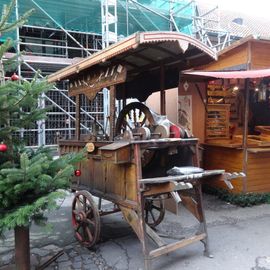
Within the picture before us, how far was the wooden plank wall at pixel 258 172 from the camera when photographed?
22.9 feet

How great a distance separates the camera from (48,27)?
11148 mm

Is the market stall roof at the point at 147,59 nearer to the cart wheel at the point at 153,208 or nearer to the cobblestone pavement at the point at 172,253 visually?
the cart wheel at the point at 153,208

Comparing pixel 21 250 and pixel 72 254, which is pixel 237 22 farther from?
pixel 21 250

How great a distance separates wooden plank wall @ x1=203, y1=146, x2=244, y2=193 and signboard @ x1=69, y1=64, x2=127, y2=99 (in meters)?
3.81

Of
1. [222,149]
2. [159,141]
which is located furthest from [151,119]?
[222,149]

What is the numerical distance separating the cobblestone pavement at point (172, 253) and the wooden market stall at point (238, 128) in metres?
1.02

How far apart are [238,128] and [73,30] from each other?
22.7ft

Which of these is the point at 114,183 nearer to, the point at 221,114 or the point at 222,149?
the point at 222,149

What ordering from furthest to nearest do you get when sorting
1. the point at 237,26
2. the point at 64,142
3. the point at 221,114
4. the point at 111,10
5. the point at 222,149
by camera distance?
the point at 237,26, the point at 111,10, the point at 221,114, the point at 222,149, the point at 64,142

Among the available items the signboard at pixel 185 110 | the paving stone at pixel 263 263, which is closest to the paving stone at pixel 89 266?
the paving stone at pixel 263 263

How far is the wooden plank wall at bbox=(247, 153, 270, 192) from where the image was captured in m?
6.97

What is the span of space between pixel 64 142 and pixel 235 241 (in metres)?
3.22

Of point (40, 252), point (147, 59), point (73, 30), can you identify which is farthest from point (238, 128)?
point (73, 30)

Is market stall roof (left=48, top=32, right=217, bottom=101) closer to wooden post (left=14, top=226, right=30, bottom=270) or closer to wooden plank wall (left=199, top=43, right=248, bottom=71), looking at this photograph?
wooden post (left=14, top=226, right=30, bottom=270)
